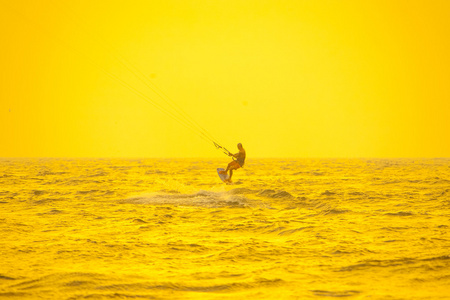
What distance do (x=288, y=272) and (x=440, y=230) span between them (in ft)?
20.9

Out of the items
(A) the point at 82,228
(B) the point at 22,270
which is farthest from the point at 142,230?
(B) the point at 22,270

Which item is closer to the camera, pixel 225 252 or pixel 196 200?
pixel 225 252

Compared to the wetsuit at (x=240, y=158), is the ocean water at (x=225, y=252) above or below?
below

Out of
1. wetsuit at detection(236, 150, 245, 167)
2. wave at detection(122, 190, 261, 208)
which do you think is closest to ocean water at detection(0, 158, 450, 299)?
wave at detection(122, 190, 261, 208)

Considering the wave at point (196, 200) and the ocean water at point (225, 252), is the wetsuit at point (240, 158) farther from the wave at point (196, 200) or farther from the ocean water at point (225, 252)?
the ocean water at point (225, 252)

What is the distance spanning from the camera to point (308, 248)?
10.3m

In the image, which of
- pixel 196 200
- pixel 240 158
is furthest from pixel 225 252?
pixel 240 158

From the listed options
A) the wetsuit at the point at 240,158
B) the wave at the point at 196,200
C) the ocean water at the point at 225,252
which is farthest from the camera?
the wetsuit at the point at 240,158

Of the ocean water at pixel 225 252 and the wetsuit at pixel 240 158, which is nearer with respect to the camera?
the ocean water at pixel 225 252

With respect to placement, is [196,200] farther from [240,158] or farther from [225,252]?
[225,252]

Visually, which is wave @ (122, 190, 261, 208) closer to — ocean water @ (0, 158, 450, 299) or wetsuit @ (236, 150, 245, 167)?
ocean water @ (0, 158, 450, 299)

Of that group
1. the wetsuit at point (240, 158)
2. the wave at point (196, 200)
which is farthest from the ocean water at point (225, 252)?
the wetsuit at point (240, 158)

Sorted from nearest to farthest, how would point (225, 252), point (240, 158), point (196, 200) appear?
1. point (225, 252)
2. point (196, 200)
3. point (240, 158)

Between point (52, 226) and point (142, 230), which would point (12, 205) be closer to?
point (52, 226)
